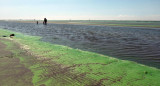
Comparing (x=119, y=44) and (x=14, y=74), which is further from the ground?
(x=119, y=44)

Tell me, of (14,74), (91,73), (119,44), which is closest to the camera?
(14,74)

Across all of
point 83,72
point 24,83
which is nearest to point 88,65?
point 83,72

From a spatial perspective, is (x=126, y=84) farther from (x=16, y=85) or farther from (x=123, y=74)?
(x=16, y=85)

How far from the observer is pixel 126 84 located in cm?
554

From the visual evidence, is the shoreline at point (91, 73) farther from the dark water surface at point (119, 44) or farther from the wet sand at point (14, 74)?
the dark water surface at point (119, 44)

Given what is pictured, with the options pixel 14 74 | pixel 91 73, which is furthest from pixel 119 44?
pixel 14 74

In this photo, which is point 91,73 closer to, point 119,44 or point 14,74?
point 14,74

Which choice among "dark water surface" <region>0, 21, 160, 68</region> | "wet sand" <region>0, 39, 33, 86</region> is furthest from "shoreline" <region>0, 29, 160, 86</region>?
"dark water surface" <region>0, 21, 160, 68</region>

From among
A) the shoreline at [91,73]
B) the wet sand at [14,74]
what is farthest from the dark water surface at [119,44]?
the wet sand at [14,74]

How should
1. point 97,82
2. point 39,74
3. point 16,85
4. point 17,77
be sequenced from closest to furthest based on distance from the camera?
point 16,85
point 97,82
point 17,77
point 39,74

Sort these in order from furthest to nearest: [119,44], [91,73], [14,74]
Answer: [119,44] < [91,73] < [14,74]

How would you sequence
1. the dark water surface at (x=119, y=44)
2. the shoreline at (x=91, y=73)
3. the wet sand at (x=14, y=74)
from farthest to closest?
the dark water surface at (x=119, y=44) → the shoreline at (x=91, y=73) → the wet sand at (x=14, y=74)

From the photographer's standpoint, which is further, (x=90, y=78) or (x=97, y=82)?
(x=90, y=78)

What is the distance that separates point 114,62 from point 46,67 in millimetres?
4495
